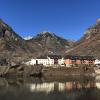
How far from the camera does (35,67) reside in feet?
626

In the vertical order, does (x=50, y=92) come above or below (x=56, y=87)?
below

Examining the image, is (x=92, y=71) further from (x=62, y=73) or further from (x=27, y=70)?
(x=27, y=70)

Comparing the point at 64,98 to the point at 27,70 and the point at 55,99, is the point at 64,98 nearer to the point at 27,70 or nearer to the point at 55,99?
the point at 55,99

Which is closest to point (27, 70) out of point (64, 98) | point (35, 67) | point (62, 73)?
point (35, 67)

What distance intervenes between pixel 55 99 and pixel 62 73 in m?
122

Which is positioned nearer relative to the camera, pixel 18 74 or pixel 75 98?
pixel 75 98

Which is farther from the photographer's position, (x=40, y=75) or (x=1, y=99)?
(x=40, y=75)

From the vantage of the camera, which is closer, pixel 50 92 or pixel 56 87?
pixel 50 92

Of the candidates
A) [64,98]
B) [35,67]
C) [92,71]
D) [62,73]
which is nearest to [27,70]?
[35,67]

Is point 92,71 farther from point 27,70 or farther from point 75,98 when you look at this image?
point 75,98

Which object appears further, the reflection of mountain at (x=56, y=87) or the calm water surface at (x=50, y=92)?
the reflection of mountain at (x=56, y=87)

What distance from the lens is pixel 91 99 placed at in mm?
70250

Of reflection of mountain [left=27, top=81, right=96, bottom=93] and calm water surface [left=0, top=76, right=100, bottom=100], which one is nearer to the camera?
calm water surface [left=0, top=76, right=100, bottom=100]

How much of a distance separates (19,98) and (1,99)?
4.80 metres
